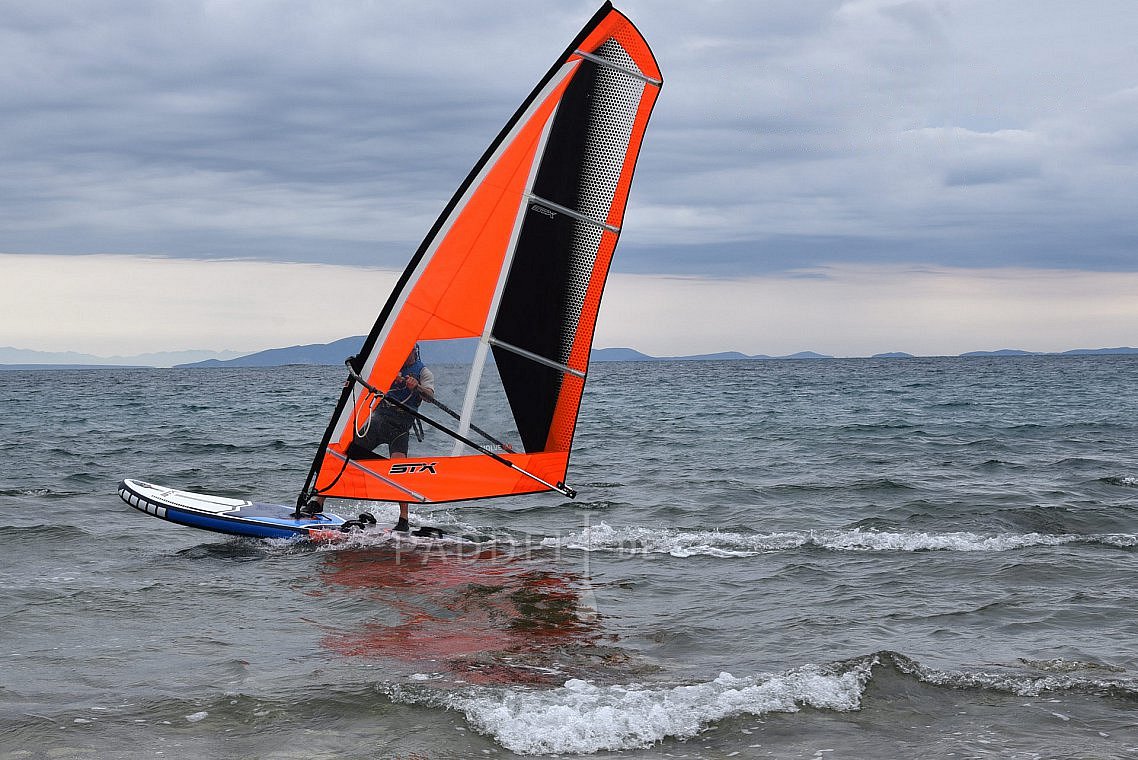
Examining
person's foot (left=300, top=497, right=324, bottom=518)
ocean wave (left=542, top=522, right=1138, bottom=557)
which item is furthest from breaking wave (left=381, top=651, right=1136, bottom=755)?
person's foot (left=300, top=497, right=324, bottom=518)

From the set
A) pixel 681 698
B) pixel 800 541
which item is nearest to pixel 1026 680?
pixel 681 698

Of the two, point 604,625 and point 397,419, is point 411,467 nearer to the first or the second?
point 397,419

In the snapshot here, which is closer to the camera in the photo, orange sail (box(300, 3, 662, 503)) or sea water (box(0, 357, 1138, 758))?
sea water (box(0, 357, 1138, 758))

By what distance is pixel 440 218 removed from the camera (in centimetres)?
961

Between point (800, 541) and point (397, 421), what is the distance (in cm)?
534

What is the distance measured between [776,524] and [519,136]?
7127 mm

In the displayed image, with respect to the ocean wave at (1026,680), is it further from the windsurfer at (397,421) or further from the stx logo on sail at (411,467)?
the windsurfer at (397,421)

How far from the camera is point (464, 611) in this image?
9.01m

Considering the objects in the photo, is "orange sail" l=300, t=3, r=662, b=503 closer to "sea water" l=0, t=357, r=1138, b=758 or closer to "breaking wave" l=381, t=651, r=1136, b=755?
"sea water" l=0, t=357, r=1138, b=758

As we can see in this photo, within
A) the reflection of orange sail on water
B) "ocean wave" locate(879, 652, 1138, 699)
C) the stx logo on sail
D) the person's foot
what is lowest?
the reflection of orange sail on water

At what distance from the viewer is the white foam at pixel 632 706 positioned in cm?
604

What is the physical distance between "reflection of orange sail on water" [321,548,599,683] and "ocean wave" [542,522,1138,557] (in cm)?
153

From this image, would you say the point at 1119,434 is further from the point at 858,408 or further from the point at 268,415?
the point at 268,415

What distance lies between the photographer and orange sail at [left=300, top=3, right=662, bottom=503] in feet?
30.7
